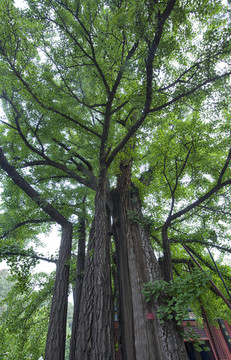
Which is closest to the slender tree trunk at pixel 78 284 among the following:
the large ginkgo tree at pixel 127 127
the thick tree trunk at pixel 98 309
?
the large ginkgo tree at pixel 127 127

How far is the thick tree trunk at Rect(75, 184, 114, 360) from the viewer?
2.55m

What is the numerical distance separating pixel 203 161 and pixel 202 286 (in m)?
3.07

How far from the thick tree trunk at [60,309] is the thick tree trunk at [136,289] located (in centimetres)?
131

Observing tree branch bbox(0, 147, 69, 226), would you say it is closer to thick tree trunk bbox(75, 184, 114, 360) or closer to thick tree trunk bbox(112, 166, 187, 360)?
thick tree trunk bbox(75, 184, 114, 360)

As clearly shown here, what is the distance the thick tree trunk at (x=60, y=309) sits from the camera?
10.9ft

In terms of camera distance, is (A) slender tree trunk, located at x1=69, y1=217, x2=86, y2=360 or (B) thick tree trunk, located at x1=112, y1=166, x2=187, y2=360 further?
(A) slender tree trunk, located at x1=69, y1=217, x2=86, y2=360

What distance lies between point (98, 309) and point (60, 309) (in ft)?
5.00

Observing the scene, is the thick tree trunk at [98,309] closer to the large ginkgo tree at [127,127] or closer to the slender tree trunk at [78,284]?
the large ginkgo tree at [127,127]

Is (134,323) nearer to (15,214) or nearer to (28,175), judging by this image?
(15,214)

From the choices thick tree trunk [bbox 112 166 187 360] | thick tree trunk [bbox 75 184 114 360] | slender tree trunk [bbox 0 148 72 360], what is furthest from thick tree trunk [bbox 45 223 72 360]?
thick tree trunk [bbox 112 166 187 360]

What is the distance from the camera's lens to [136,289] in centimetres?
329

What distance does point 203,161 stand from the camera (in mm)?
4492

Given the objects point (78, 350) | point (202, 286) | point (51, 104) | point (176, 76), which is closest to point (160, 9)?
point (176, 76)

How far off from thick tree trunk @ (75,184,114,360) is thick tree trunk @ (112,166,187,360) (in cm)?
49
